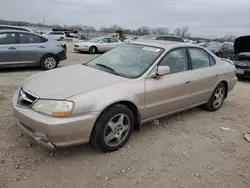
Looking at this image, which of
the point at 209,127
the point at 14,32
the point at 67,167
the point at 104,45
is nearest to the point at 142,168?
the point at 67,167

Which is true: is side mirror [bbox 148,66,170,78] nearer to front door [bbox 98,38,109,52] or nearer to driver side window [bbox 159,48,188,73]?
driver side window [bbox 159,48,188,73]

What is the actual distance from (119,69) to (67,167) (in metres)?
1.66

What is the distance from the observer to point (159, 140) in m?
3.95

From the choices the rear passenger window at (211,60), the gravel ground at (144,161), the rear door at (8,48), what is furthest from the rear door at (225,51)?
the gravel ground at (144,161)

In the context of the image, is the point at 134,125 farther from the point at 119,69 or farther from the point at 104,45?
the point at 104,45

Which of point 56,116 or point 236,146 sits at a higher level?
point 56,116

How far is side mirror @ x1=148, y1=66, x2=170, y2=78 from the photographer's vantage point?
3.80 metres

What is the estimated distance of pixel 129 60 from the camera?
13.8ft

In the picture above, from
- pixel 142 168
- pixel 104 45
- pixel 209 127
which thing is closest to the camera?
pixel 142 168

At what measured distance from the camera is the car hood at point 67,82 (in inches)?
125

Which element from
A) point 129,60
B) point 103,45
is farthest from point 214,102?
point 103,45

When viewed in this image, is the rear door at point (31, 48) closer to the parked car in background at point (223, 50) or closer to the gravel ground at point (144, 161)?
the gravel ground at point (144, 161)

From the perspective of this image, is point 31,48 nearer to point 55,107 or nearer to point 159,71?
point 159,71

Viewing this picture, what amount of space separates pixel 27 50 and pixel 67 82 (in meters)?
5.93
